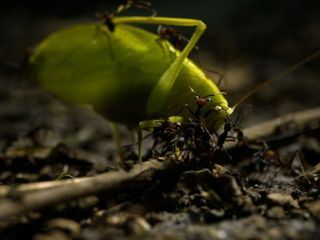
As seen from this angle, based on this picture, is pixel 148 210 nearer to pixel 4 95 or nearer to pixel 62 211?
pixel 62 211

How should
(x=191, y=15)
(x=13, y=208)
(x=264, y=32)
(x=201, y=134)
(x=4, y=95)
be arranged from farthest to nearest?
(x=191, y=15), (x=264, y=32), (x=4, y=95), (x=201, y=134), (x=13, y=208)

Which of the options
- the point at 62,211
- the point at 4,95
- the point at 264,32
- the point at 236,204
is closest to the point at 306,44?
the point at 264,32

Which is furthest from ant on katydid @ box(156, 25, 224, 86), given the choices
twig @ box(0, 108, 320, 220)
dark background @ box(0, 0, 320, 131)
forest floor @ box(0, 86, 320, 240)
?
twig @ box(0, 108, 320, 220)

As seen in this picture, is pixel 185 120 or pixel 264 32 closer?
pixel 185 120

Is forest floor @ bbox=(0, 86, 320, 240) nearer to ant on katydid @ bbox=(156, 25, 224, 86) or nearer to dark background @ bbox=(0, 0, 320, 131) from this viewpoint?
dark background @ bbox=(0, 0, 320, 131)

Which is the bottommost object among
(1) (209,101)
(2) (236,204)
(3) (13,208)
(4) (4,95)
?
(4) (4,95)

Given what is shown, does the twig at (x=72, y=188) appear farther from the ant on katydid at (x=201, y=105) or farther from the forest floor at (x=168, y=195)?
the ant on katydid at (x=201, y=105)

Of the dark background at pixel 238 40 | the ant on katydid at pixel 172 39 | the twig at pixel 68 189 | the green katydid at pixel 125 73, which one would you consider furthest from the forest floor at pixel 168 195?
the ant on katydid at pixel 172 39

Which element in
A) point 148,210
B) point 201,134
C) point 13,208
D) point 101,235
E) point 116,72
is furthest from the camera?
point 116,72
